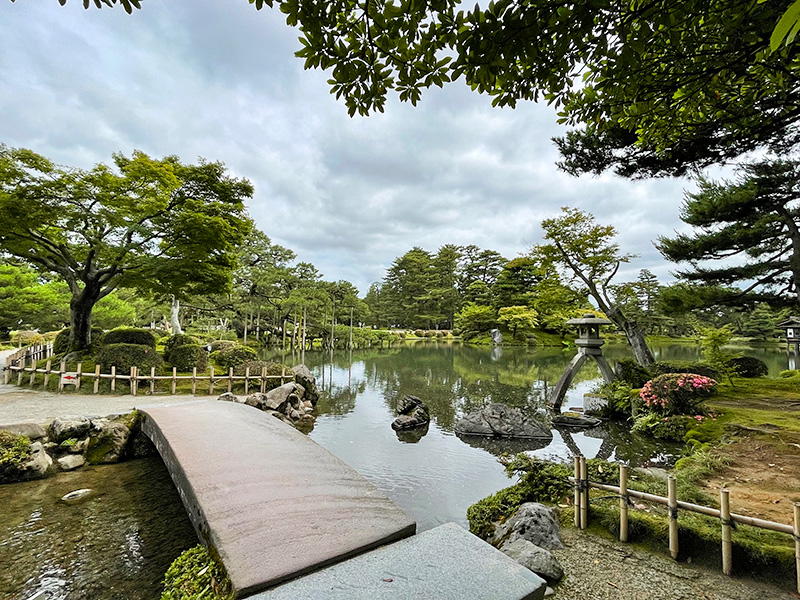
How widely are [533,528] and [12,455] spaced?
224 inches

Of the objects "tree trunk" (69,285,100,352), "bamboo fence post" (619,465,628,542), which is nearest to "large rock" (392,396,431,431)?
"bamboo fence post" (619,465,628,542)

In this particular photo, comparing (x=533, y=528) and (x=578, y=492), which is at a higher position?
(x=578, y=492)

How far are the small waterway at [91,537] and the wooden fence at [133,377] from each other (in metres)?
3.76

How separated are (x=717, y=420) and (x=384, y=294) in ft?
118

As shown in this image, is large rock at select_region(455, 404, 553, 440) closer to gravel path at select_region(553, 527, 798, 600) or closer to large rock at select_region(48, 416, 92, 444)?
gravel path at select_region(553, 527, 798, 600)

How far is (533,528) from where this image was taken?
9.25 feet

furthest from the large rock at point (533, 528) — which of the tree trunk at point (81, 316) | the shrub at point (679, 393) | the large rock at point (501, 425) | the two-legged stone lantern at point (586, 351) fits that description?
the tree trunk at point (81, 316)

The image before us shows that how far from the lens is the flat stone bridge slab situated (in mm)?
2131

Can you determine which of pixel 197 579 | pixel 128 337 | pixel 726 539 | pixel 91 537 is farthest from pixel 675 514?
pixel 128 337

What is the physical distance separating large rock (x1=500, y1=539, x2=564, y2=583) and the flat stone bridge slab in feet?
2.39

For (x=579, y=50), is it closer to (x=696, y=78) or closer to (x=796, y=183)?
(x=696, y=78)

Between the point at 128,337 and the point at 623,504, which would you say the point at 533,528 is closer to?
the point at 623,504

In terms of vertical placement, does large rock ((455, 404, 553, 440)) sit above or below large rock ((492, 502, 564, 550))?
below

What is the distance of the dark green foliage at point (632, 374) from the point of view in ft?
27.2
